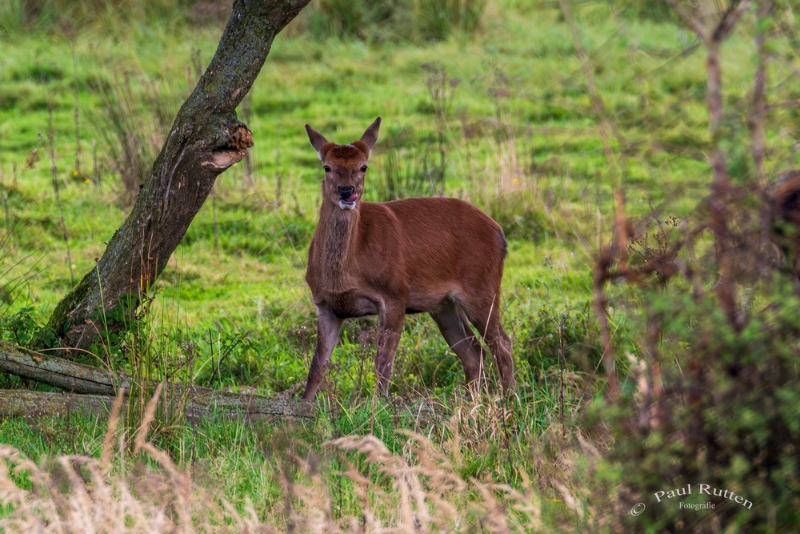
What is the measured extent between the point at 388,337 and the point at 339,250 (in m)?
0.56

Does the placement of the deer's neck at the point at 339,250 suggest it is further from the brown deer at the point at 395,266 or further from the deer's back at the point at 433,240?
the deer's back at the point at 433,240

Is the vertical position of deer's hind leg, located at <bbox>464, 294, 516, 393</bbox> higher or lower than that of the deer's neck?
lower

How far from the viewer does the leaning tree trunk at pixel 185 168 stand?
5.65 m

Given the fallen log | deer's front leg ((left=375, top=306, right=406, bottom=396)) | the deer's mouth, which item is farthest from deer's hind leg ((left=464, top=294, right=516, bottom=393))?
the fallen log

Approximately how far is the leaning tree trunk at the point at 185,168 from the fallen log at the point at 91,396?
1.45ft

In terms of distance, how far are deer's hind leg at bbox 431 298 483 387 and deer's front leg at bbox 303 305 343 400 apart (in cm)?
74

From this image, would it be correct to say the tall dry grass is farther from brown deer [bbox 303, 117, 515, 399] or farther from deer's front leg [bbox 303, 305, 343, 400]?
Answer: brown deer [bbox 303, 117, 515, 399]

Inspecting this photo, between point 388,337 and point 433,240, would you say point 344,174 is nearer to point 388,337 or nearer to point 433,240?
point 433,240

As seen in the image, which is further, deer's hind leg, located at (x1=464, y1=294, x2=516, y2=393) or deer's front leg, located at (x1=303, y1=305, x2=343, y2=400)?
deer's hind leg, located at (x1=464, y1=294, x2=516, y2=393)

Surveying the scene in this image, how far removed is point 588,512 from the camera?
3361mm

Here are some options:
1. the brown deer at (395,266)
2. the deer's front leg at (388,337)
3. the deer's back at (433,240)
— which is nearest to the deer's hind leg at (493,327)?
the brown deer at (395,266)

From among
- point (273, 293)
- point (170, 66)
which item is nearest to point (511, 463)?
point (273, 293)

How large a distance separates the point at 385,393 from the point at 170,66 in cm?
794

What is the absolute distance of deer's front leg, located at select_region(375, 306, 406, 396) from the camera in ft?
19.8
